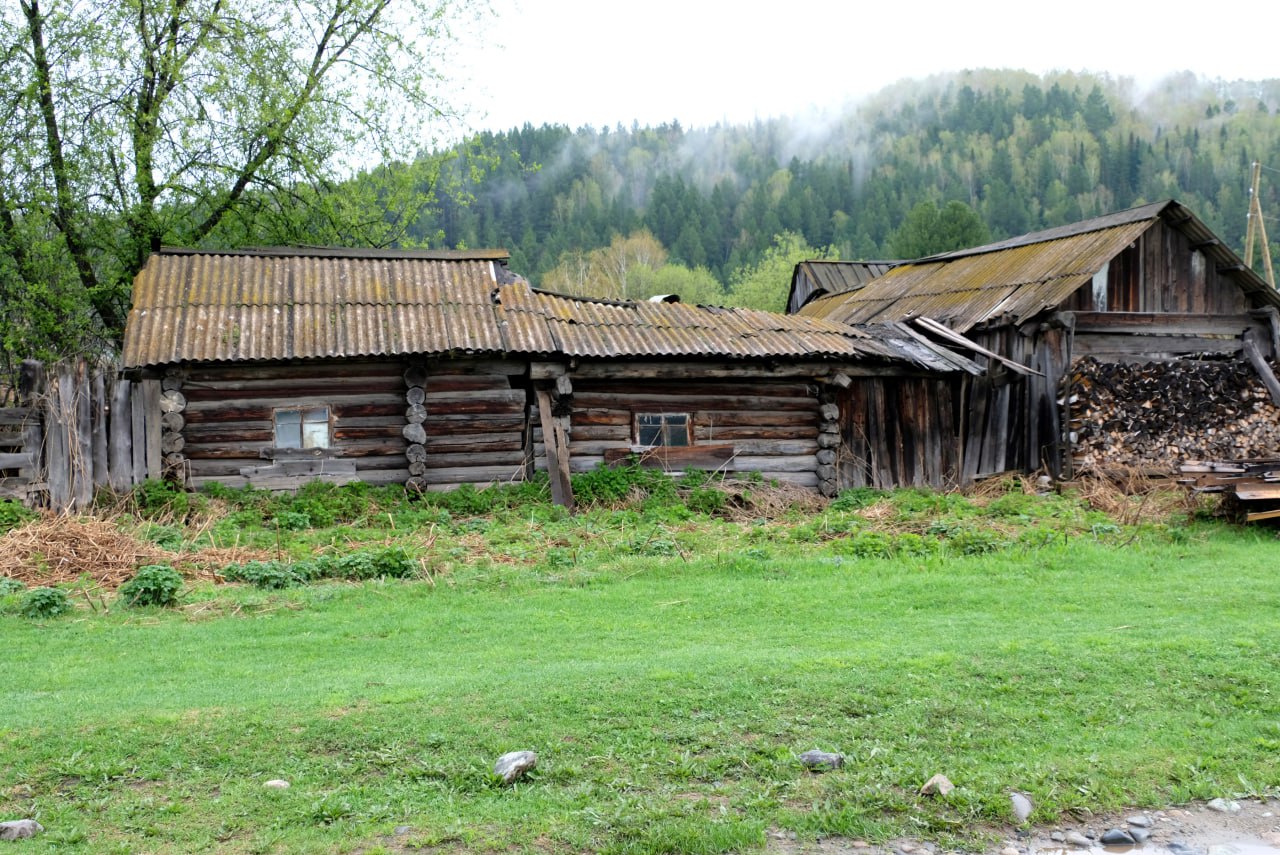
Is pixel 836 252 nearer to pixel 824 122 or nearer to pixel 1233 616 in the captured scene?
pixel 1233 616

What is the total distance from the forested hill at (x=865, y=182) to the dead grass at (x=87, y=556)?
155 feet

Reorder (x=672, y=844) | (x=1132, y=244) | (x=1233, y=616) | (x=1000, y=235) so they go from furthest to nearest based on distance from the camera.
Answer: (x=1000, y=235) → (x=1132, y=244) → (x=1233, y=616) → (x=672, y=844)

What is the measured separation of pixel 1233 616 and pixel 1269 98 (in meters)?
218

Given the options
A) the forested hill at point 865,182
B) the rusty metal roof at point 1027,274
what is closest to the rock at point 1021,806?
the rusty metal roof at point 1027,274

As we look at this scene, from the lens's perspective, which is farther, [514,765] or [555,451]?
[555,451]

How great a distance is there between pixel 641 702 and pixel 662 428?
11362 mm

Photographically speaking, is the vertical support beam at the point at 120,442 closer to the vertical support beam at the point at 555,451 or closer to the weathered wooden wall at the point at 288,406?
the weathered wooden wall at the point at 288,406

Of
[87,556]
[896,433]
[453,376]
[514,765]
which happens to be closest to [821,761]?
[514,765]

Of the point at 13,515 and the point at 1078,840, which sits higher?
the point at 13,515

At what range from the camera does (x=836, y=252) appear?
8144 cm

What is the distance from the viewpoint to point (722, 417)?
17.7 metres

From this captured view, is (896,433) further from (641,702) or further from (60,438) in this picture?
(641,702)

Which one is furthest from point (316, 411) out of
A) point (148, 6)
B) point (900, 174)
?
point (900, 174)

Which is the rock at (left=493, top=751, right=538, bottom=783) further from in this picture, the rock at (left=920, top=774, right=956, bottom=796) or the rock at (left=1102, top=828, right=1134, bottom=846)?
the rock at (left=1102, top=828, right=1134, bottom=846)
